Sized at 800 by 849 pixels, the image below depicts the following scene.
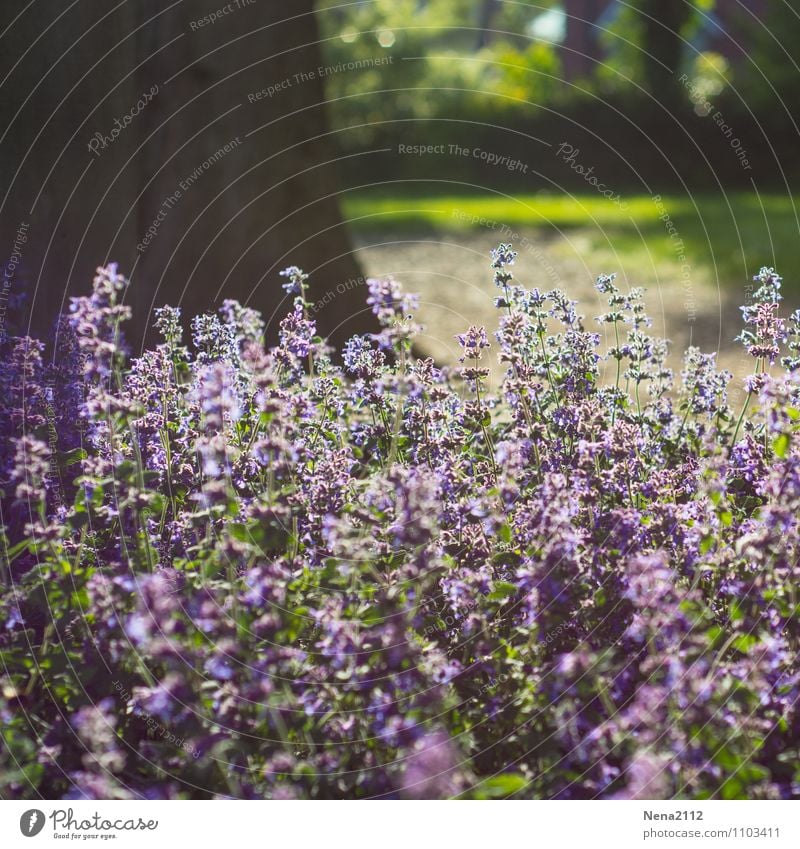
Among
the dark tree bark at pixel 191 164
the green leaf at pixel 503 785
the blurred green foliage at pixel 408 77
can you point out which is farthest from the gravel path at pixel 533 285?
the green leaf at pixel 503 785

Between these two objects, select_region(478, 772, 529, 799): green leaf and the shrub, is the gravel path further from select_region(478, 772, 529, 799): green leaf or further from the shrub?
select_region(478, 772, 529, 799): green leaf

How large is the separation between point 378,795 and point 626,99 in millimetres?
21366

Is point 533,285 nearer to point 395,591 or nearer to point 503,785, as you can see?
point 395,591

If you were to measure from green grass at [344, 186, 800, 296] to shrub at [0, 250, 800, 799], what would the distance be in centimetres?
751

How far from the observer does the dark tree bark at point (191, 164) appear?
3779 mm

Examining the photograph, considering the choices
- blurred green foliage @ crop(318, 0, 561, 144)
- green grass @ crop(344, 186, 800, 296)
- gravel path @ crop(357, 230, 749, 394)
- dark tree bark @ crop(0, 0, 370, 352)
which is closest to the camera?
dark tree bark @ crop(0, 0, 370, 352)

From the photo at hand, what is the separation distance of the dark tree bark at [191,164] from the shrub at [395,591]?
3.68 feet

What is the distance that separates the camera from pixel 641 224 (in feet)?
48.4

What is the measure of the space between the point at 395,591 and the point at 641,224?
13.5 metres

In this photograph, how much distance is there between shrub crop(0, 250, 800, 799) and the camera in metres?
2.13

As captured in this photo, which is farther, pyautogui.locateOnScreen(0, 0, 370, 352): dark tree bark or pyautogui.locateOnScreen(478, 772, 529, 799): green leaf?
pyautogui.locateOnScreen(0, 0, 370, 352): dark tree bark

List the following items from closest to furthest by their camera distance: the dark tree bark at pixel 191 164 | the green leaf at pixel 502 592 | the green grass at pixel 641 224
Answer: the green leaf at pixel 502 592 → the dark tree bark at pixel 191 164 → the green grass at pixel 641 224

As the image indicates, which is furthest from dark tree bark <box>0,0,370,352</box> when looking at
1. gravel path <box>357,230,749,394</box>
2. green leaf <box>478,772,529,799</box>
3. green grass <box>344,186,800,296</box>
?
green grass <box>344,186,800,296</box>

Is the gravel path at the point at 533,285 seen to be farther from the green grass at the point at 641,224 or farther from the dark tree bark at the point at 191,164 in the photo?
the dark tree bark at the point at 191,164
